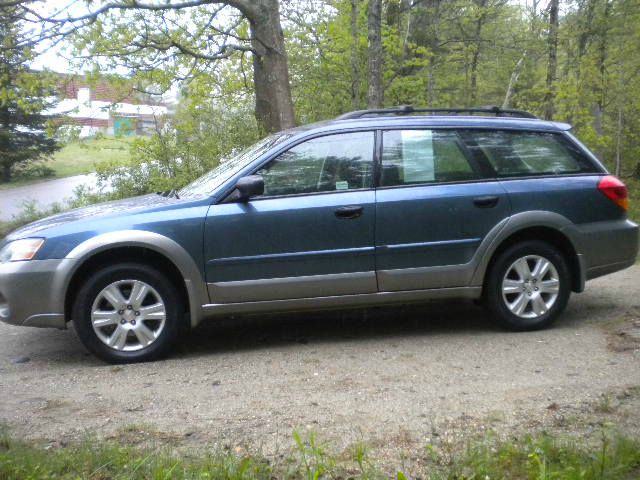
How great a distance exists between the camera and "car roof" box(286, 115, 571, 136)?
5688 mm

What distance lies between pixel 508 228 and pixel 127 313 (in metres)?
3.02

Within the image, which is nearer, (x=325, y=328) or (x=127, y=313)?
(x=127, y=313)

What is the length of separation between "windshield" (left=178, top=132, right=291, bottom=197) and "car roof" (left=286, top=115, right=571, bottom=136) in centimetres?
20

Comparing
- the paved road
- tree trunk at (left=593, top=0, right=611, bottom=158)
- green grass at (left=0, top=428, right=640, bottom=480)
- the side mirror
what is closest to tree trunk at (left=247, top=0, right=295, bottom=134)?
the paved road

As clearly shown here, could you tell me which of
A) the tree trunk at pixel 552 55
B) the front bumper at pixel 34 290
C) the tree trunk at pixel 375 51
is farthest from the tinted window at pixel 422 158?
the tree trunk at pixel 552 55

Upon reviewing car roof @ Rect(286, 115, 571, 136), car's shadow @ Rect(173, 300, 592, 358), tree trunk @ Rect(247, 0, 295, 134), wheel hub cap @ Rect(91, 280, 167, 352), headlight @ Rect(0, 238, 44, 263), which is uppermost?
tree trunk @ Rect(247, 0, 295, 134)

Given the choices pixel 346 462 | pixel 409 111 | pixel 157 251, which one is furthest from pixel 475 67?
pixel 346 462

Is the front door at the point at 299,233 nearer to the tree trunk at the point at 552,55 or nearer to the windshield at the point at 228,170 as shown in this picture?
the windshield at the point at 228,170

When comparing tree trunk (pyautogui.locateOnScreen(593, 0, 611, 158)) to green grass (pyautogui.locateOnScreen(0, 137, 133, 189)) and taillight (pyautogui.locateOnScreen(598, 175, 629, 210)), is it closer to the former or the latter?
green grass (pyautogui.locateOnScreen(0, 137, 133, 189))

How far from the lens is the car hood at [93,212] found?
17.3 feet

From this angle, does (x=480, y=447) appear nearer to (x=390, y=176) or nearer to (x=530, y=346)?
(x=530, y=346)

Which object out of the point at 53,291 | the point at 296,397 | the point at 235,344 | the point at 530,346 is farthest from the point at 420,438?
the point at 53,291

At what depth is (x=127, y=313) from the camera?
5145 millimetres

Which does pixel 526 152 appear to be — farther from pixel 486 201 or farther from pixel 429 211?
pixel 429 211
